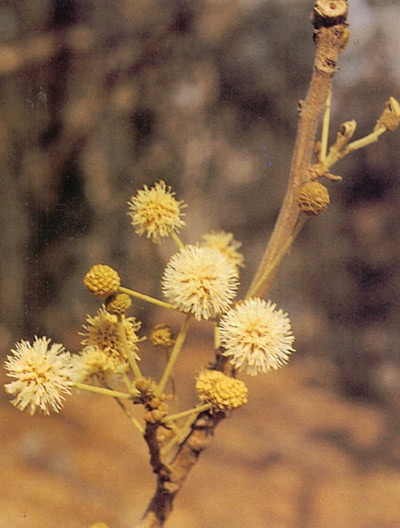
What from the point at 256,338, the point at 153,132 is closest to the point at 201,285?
the point at 256,338

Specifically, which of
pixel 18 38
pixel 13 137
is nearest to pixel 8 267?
pixel 13 137

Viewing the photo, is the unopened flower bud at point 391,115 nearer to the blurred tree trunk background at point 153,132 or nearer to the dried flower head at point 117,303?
the dried flower head at point 117,303

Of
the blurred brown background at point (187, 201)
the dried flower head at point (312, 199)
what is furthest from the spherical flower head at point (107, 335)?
the blurred brown background at point (187, 201)

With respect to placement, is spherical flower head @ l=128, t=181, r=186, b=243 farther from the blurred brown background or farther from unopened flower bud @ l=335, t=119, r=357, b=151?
the blurred brown background

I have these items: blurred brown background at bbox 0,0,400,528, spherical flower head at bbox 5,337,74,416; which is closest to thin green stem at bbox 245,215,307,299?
spherical flower head at bbox 5,337,74,416

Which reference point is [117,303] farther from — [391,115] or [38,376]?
[391,115]

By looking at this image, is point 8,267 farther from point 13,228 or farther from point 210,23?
point 210,23
